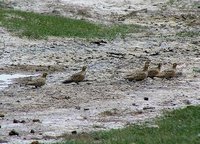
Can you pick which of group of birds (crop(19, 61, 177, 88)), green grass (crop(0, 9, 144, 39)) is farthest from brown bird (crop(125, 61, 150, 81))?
green grass (crop(0, 9, 144, 39))

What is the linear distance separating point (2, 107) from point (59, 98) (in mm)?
1648

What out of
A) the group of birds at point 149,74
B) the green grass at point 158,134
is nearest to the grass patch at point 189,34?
the group of birds at point 149,74

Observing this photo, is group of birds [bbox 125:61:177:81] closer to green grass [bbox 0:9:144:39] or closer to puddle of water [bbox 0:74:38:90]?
puddle of water [bbox 0:74:38:90]

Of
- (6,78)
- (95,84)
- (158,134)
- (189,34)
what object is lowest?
(189,34)

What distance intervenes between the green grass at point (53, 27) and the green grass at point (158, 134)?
17.3 meters

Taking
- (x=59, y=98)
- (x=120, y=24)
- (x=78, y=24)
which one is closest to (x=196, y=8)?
(x=120, y=24)

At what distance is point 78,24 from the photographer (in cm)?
3612

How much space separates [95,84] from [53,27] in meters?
14.1

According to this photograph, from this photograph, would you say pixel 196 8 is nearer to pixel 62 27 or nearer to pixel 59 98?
pixel 62 27

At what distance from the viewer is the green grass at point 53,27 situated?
32.3m

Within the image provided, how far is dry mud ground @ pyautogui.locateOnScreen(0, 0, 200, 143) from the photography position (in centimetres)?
1533

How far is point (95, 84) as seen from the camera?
20281 mm

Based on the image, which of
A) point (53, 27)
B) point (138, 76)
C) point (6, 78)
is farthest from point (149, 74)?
point (53, 27)

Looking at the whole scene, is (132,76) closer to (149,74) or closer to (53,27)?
(149,74)
